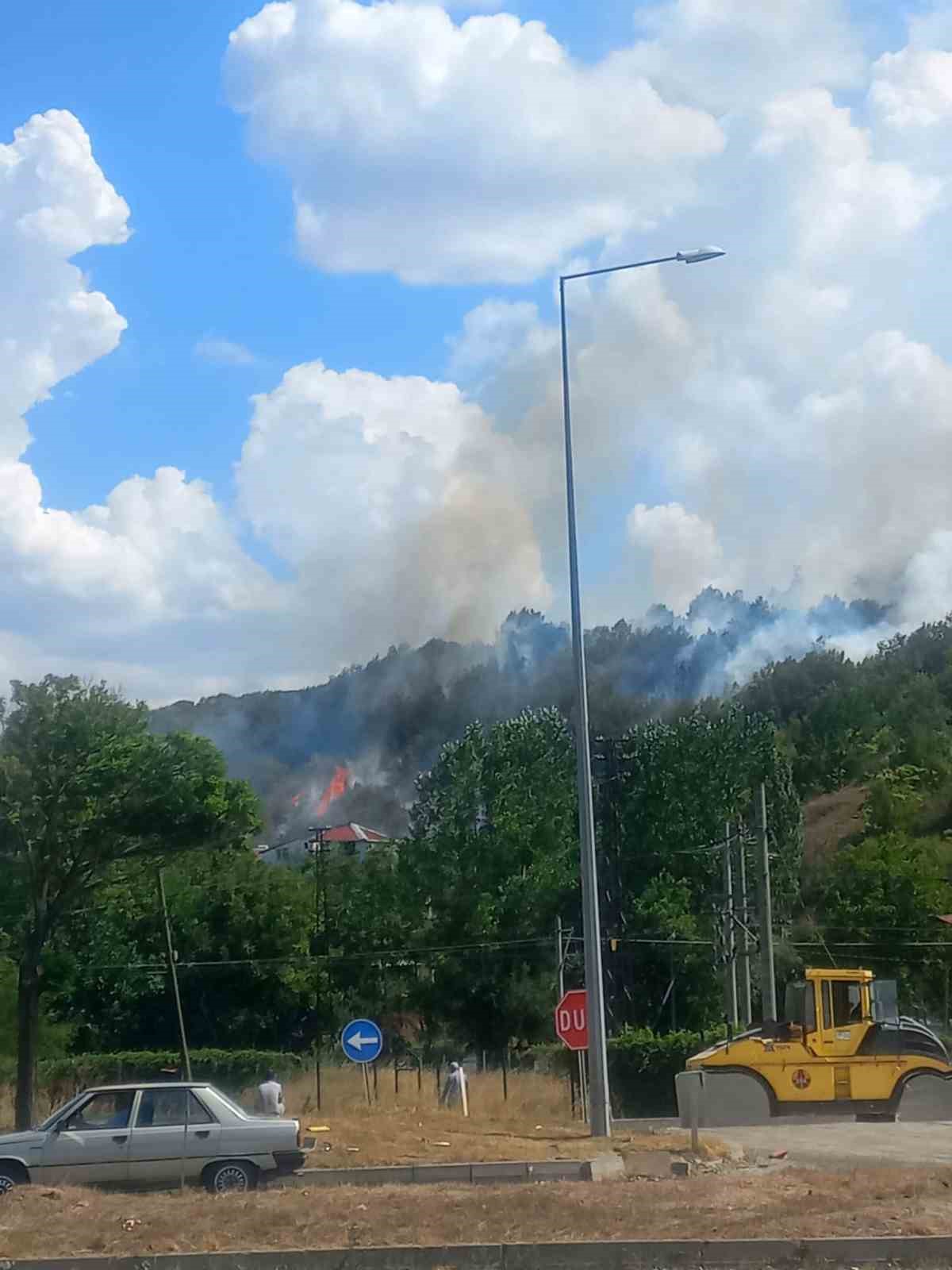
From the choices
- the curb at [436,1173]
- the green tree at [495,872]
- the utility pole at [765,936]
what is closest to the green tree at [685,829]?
the green tree at [495,872]

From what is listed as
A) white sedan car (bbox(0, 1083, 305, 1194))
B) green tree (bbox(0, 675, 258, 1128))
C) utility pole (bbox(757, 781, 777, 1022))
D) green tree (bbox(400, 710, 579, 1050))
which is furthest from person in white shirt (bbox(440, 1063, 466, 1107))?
green tree (bbox(400, 710, 579, 1050))

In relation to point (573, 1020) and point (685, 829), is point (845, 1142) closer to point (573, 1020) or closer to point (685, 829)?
point (573, 1020)

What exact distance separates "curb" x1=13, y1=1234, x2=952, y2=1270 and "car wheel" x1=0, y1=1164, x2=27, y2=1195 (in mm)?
4876

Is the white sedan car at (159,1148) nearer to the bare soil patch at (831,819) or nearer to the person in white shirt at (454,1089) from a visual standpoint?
the person in white shirt at (454,1089)

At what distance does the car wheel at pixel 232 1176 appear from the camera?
51.6 ft

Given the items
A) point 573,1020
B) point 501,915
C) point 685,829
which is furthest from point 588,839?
point 685,829

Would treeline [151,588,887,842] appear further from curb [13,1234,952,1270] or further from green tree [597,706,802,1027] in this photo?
curb [13,1234,952,1270]

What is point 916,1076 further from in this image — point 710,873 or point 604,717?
point 604,717

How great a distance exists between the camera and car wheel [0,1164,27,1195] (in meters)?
15.8

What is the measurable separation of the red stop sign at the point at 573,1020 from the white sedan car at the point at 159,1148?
7442mm

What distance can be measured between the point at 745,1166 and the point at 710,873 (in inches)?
1873

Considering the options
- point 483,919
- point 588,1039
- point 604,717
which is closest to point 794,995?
point 588,1039

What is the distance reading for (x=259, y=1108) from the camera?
944 inches

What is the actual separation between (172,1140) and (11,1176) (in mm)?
1625
